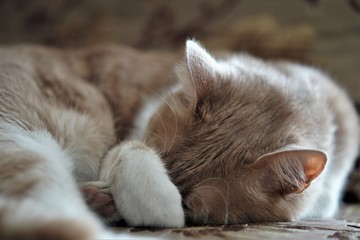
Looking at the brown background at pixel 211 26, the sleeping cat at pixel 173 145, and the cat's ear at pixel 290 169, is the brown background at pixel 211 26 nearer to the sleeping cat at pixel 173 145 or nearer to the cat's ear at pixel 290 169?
the sleeping cat at pixel 173 145

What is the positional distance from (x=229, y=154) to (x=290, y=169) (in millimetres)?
166

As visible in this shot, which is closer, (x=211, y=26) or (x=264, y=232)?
(x=264, y=232)

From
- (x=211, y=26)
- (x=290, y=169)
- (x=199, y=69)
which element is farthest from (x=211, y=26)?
(x=290, y=169)

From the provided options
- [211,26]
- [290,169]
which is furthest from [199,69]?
[211,26]

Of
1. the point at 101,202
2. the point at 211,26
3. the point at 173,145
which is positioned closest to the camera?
the point at 101,202

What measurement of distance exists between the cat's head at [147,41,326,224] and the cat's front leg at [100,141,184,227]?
0.08 meters

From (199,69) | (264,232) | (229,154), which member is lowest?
(264,232)

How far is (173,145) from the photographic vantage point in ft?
4.58

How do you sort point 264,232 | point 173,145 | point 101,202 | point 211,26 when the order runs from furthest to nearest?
point 211,26, point 173,145, point 101,202, point 264,232

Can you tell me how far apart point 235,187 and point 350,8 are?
1.14m

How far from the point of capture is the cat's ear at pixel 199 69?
55.8 inches

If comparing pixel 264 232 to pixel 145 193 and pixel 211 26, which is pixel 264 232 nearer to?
pixel 145 193

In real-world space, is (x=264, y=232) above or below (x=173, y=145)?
below

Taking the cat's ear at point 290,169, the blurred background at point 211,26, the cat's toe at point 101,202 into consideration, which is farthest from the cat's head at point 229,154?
the blurred background at point 211,26
